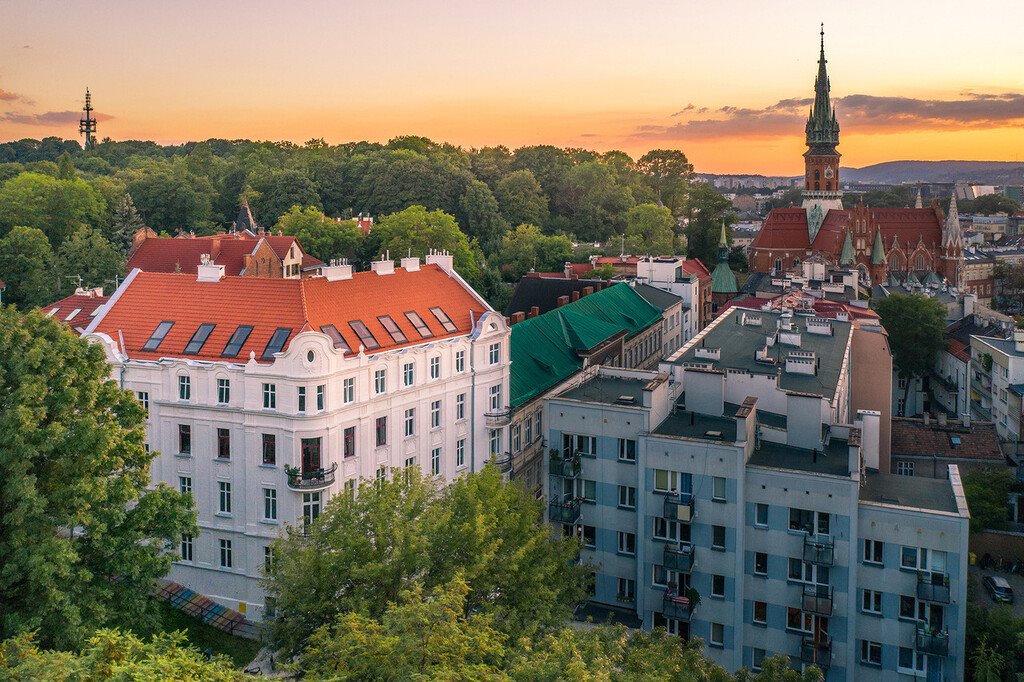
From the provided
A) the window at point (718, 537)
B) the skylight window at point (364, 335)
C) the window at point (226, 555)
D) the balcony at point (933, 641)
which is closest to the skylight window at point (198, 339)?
the skylight window at point (364, 335)

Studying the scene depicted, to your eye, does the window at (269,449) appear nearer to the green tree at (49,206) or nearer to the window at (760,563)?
the window at (760,563)

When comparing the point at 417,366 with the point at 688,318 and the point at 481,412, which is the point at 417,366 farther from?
the point at 688,318

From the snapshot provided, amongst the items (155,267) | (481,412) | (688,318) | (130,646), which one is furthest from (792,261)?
(130,646)

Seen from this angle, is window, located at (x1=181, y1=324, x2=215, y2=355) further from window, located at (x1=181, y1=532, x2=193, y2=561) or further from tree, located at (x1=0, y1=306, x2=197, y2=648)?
tree, located at (x1=0, y1=306, x2=197, y2=648)

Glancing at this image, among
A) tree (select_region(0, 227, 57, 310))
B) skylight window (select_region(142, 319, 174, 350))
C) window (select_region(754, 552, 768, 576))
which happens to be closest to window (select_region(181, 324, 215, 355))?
skylight window (select_region(142, 319, 174, 350))

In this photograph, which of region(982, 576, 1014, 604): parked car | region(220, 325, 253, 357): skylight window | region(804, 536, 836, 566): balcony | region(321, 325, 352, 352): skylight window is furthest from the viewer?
region(982, 576, 1014, 604): parked car

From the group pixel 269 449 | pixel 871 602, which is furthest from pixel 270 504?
pixel 871 602

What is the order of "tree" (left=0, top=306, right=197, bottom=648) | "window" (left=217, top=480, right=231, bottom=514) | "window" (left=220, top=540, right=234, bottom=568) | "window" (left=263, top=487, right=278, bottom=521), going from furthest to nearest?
"window" (left=220, top=540, right=234, bottom=568)
"window" (left=217, top=480, right=231, bottom=514)
"window" (left=263, top=487, right=278, bottom=521)
"tree" (left=0, top=306, right=197, bottom=648)
